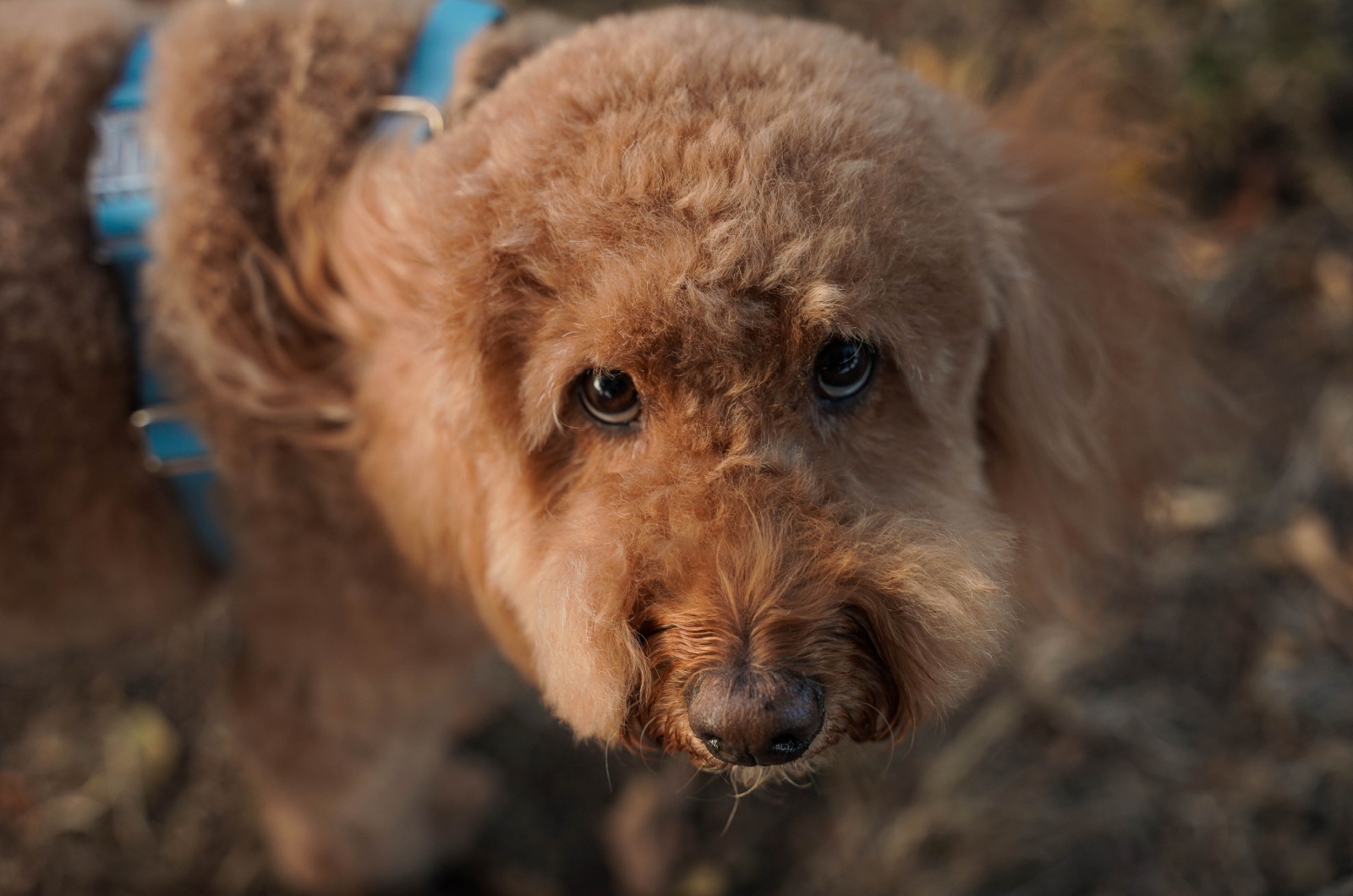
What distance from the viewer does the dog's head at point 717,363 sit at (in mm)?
1113

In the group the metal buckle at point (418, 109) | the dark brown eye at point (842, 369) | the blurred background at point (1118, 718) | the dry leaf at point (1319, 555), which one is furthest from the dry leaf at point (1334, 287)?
the metal buckle at point (418, 109)

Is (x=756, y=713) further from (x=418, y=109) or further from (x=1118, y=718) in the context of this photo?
(x=1118, y=718)

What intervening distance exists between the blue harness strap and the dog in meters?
0.04

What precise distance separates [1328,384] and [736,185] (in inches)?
89.2

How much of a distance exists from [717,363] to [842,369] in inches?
7.2

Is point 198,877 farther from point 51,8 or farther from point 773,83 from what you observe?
point 773,83

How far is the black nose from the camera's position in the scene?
1.06m

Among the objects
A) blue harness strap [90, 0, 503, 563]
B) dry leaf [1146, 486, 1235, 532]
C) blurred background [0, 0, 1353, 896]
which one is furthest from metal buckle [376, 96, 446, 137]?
dry leaf [1146, 486, 1235, 532]

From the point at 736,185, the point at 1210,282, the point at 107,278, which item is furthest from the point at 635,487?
the point at 1210,282

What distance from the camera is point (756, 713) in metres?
1.05

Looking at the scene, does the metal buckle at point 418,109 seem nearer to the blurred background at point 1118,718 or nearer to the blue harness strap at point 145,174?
the blue harness strap at point 145,174

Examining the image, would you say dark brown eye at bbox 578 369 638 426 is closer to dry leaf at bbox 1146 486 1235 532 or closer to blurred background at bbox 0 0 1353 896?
blurred background at bbox 0 0 1353 896

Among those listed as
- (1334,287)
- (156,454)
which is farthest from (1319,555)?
(156,454)

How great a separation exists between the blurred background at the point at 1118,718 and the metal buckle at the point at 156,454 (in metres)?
1.19
